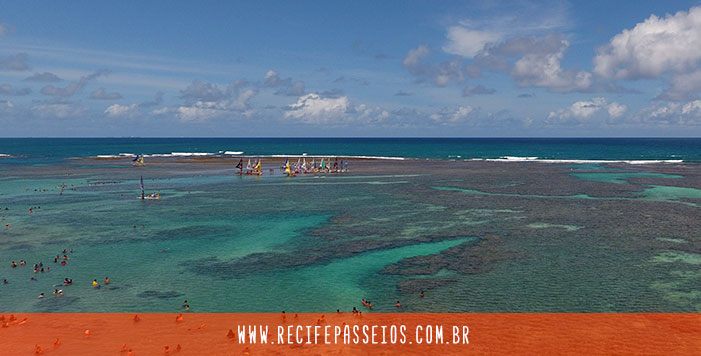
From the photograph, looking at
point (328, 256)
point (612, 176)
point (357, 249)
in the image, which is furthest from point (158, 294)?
point (612, 176)

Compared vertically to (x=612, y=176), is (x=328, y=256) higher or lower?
lower

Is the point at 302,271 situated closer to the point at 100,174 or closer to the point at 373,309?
the point at 373,309

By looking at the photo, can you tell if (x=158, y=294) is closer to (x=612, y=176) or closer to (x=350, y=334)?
(x=350, y=334)

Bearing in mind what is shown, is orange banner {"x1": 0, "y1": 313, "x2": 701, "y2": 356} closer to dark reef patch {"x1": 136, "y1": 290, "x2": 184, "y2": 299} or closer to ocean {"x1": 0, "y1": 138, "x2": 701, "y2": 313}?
ocean {"x1": 0, "y1": 138, "x2": 701, "y2": 313}

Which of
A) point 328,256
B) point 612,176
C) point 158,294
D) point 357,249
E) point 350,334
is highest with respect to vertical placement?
point 612,176

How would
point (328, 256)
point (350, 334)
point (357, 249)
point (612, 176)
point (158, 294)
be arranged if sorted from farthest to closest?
1. point (612, 176)
2. point (357, 249)
3. point (328, 256)
4. point (158, 294)
5. point (350, 334)

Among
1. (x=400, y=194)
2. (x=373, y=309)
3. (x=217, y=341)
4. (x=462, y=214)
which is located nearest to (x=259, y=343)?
(x=217, y=341)

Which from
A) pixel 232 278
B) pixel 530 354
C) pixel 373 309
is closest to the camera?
pixel 530 354

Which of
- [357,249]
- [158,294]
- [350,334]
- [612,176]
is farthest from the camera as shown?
[612,176]
